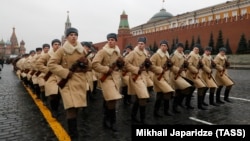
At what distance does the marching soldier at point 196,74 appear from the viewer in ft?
27.2

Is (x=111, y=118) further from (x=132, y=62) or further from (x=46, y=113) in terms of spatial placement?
(x=46, y=113)

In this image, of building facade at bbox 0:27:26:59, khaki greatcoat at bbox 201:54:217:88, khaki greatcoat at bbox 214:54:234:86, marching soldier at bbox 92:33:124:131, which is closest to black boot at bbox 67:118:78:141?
marching soldier at bbox 92:33:124:131

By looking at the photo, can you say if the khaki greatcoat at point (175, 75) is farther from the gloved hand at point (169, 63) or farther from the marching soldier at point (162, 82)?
the marching soldier at point (162, 82)

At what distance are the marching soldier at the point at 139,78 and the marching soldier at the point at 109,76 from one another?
1.49 ft

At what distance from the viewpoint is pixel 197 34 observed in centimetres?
4834

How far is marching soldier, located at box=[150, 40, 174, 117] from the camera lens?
23.7ft

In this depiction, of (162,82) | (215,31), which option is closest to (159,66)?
(162,82)

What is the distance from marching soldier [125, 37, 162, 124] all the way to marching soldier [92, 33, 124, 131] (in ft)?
1.49

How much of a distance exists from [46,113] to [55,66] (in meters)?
2.47

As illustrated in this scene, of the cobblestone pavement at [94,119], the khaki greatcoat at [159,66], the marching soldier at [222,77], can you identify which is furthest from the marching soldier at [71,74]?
the marching soldier at [222,77]

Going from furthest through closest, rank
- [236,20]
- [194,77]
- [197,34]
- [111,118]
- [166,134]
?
[197,34]
[236,20]
[194,77]
[111,118]
[166,134]

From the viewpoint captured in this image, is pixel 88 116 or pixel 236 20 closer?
pixel 88 116

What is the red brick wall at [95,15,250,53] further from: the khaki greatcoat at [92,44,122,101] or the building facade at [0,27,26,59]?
the building facade at [0,27,26,59]

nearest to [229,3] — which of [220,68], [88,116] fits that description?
[220,68]
